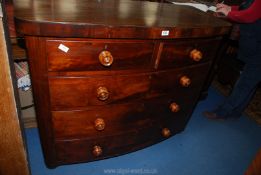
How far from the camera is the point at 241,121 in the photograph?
193 centimetres

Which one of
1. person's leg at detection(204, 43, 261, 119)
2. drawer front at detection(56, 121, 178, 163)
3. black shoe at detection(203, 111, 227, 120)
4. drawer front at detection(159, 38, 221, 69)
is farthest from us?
black shoe at detection(203, 111, 227, 120)

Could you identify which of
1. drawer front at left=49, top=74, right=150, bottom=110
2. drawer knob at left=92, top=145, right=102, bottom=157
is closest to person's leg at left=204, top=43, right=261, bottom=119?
drawer front at left=49, top=74, right=150, bottom=110

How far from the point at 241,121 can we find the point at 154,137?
1.08m

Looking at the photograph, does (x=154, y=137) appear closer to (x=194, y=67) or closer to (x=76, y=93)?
(x=194, y=67)

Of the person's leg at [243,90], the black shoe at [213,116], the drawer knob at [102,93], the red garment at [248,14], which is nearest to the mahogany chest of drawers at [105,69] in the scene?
the drawer knob at [102,93]

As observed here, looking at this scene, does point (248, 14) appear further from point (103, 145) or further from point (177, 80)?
point (103, 145)

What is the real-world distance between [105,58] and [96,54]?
4 cm

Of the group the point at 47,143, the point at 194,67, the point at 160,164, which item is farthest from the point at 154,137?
the point at 47,143

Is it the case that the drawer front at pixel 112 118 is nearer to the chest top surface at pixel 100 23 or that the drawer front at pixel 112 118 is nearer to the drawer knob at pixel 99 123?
the drawer knob at pixel 99 123

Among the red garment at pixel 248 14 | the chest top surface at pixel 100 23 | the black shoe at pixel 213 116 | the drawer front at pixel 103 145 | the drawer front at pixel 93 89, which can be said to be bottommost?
the black shoe at pixel 213 116

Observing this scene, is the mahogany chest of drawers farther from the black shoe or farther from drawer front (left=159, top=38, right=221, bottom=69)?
the black shoe

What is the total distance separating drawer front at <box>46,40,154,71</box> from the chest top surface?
5 centimetres

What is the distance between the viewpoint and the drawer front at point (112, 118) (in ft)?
3.16

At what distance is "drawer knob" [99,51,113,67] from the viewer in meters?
0.79
